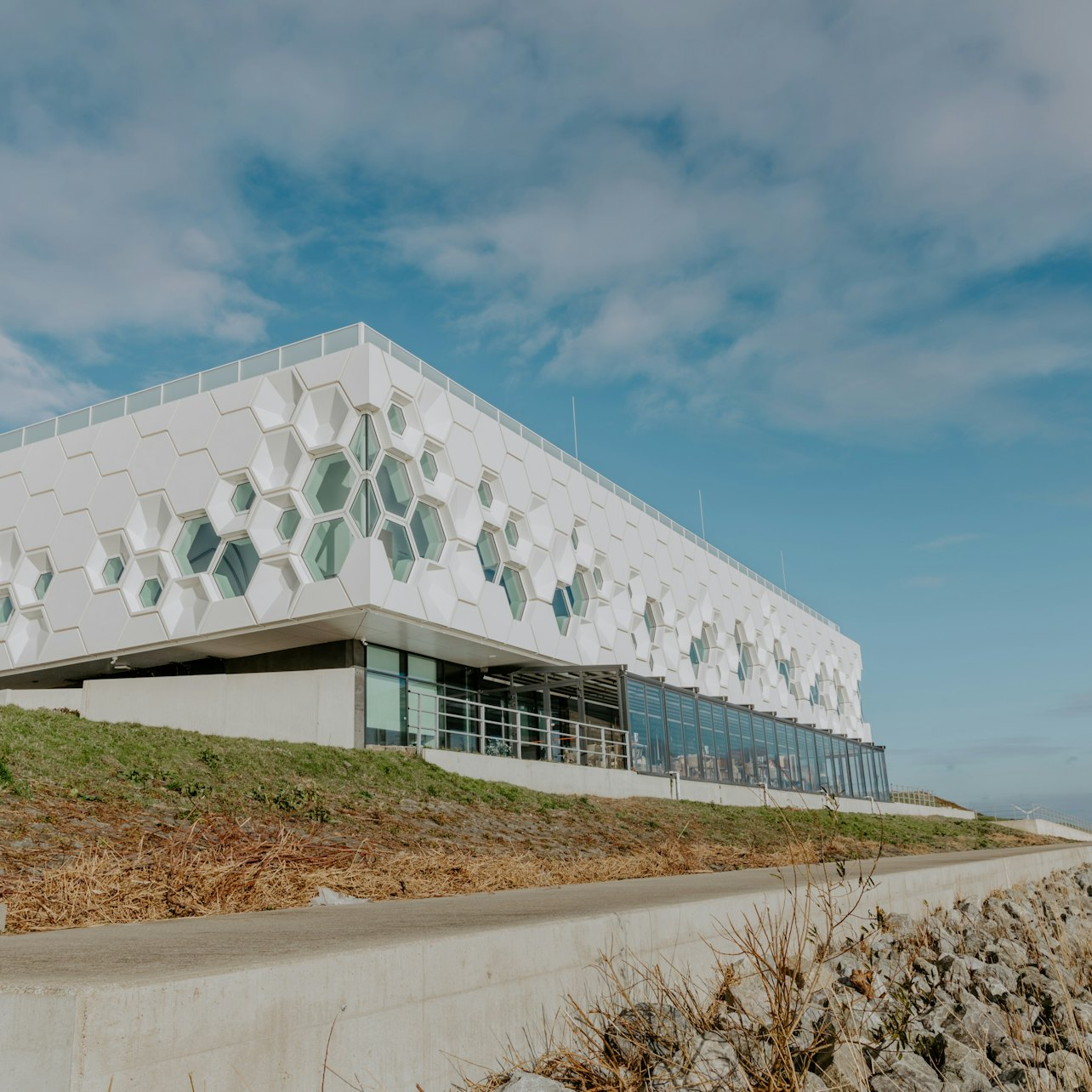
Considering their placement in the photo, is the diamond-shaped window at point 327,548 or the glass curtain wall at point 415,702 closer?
the diamond-shaped window at point 327,548

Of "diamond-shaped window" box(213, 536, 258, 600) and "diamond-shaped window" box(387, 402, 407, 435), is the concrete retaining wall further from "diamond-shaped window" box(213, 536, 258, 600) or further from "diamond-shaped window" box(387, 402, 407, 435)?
"diamond-shaped window" box(213, 536, 258, 600)

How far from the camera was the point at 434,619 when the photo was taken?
928 inches

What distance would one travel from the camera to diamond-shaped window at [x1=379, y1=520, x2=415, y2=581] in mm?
23016

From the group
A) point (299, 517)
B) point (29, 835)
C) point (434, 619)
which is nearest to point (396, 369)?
point (299, 517)

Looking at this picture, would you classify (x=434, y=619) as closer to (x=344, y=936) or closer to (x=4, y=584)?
(x=4, y=584)

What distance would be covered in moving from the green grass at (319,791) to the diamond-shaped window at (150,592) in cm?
791

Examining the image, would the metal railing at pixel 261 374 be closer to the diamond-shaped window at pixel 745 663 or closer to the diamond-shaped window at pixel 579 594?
the diamond-shaped window at pixel 579 594

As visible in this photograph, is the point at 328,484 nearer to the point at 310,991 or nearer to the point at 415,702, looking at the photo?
the point at 415,702

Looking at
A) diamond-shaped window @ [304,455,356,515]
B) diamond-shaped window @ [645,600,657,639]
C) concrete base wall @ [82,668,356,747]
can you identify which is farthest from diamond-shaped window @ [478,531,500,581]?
diamond-shaped window @ [645,600,657,639]

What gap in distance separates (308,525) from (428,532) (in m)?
3.06

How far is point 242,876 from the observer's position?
6.85 meters

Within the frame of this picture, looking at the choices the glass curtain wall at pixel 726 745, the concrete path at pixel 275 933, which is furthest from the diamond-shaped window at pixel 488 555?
the concrete path at pixel 275 933

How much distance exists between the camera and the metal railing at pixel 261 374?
24.2 m

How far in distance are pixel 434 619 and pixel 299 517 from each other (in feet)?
13.7
